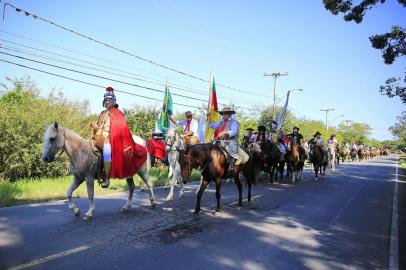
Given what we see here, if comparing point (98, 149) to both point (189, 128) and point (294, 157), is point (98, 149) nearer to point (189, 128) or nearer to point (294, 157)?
point (189, 128)

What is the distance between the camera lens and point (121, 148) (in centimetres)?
855

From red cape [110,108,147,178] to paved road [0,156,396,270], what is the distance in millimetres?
1048

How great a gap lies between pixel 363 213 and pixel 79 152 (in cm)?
790

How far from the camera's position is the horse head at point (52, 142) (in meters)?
7.72

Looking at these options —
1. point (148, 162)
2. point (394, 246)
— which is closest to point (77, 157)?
point (148, 162)

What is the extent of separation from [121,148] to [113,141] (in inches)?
10.0

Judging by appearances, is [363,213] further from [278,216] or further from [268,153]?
[268,153]

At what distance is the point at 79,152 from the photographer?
8.18 m

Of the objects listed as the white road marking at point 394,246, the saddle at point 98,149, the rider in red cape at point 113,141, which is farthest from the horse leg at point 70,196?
the white road marking at point 394,246

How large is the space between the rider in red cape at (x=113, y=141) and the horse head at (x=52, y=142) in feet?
2.54

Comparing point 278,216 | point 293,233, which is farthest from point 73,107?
point 293,233

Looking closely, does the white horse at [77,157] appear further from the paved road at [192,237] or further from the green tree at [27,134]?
the green tree at [27,134]

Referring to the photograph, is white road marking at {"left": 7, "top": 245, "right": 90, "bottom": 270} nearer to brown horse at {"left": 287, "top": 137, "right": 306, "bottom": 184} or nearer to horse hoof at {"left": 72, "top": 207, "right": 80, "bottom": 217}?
horse hoof at {"left": 72, "top": 207, "right": 80, "bottom": 217}

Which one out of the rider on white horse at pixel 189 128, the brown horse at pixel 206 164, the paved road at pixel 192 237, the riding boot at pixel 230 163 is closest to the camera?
the paved road at pixel 192 237
